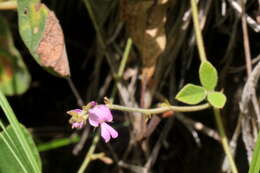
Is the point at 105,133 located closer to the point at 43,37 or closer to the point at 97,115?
the point at 97,115

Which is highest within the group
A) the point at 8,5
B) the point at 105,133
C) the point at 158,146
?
the point at 8,5

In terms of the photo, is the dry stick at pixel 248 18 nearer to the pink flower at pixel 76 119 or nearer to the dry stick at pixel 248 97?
the dry stick at pixel 248 97

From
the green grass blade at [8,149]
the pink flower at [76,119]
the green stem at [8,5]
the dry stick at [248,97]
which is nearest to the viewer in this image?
the pink flower at [76,119]

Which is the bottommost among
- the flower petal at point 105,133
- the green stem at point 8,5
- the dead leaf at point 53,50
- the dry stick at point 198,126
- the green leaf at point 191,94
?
the dry stick at point 198,126

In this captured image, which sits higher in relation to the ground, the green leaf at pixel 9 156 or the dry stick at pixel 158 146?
the green leaf at pixel 9 156

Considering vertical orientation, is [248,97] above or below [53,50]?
below

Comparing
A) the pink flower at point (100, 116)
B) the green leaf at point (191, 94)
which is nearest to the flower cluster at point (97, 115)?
the pink flower at point (100, 116)

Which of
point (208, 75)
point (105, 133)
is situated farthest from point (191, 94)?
point (105, 133)
